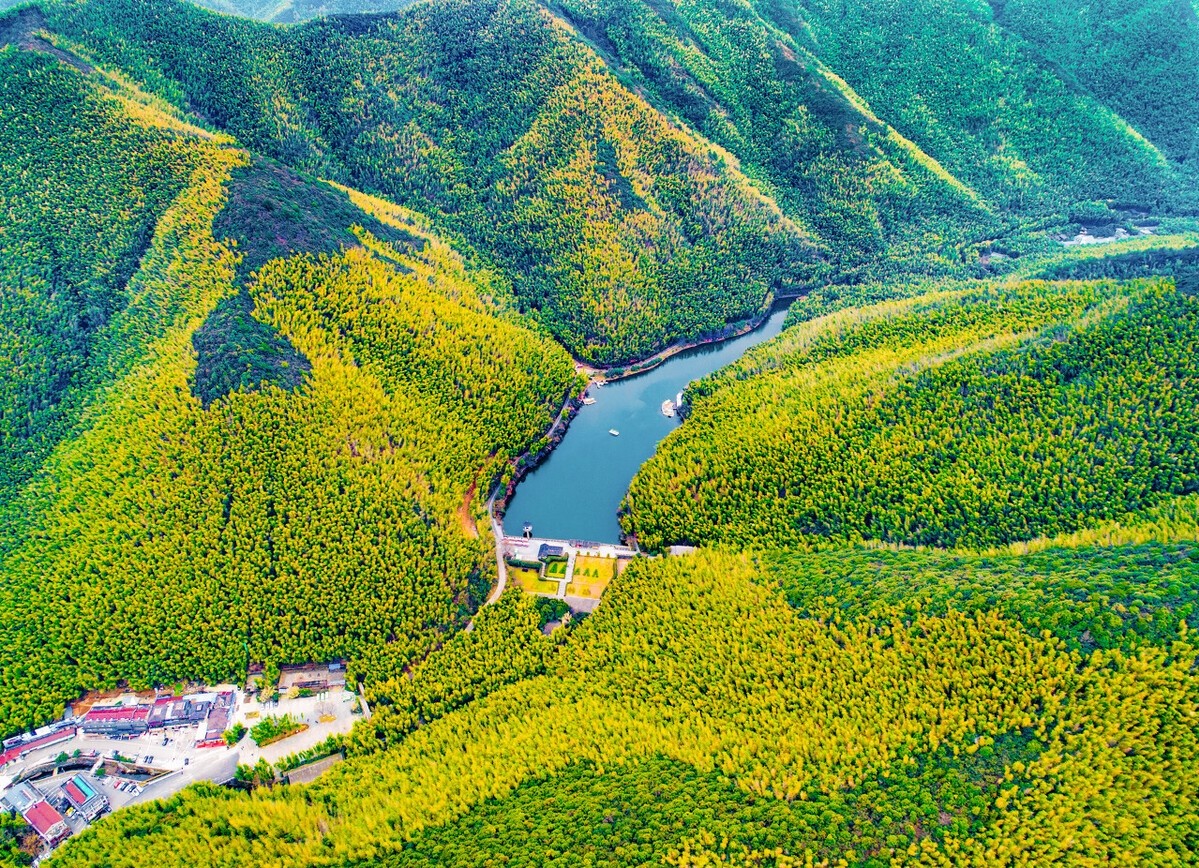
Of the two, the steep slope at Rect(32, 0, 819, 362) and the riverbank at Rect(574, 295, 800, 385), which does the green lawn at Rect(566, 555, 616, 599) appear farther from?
the steep slope at Rect(32, 0, 819, 362)

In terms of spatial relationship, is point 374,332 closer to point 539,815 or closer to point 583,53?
point 539,815

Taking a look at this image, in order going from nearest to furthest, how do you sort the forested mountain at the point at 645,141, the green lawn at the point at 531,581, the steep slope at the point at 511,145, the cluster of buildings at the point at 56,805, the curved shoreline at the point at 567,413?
the cluster of buildings at the point at 56,805 < the green lawn at the point at 531,581 < the curved shoreline at the point at 567,413 < the steep slope at the point at 511,145 < the forested mountain at the point at 645,141

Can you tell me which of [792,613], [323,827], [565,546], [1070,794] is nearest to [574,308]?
[565,546]

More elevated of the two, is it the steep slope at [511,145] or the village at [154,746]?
the steep slope at [511,145]

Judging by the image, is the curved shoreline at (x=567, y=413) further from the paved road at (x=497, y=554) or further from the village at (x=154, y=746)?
the village at (x=154, y=746)

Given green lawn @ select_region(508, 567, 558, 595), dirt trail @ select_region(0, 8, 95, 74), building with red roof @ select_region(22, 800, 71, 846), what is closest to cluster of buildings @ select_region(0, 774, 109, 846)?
building with red roof @ select_region(22, 800, 71, 846)

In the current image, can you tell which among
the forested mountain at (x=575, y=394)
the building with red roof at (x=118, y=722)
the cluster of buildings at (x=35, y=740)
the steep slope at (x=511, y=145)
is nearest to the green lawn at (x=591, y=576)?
the forested mountain at (x=575, y=394)

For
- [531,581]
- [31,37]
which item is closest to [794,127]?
[531,581]
